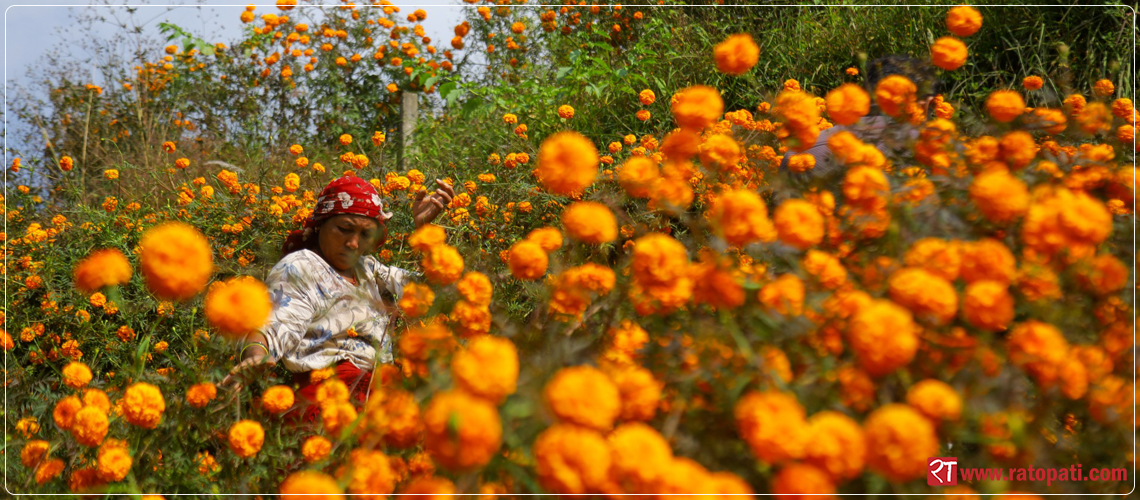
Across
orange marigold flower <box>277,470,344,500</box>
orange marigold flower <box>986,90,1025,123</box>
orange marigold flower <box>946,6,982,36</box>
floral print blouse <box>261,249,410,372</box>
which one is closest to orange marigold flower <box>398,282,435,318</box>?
orange marigold flower <box>277,470,344,500</box>

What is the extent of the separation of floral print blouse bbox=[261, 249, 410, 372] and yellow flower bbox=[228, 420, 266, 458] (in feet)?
3.50

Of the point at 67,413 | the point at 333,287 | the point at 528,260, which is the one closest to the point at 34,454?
the point at 67,413

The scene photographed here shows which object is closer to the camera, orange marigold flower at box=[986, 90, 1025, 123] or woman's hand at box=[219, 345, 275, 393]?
orange marigold flower at box=[986, 90, 1025, 123]

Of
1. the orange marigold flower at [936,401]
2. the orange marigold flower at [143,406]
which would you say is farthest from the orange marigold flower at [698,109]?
the orange marigold flower at [143,406]

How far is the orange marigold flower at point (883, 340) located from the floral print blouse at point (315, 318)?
1850mm

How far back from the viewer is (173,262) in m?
1.13

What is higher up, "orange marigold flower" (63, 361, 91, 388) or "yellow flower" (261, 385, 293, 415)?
"yellow flower" (261, 385, 293, 415)

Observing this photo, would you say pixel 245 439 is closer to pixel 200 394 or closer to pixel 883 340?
pixel 200 394

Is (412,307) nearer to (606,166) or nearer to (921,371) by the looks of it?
(921,371)

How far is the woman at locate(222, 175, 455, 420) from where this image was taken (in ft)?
8.18

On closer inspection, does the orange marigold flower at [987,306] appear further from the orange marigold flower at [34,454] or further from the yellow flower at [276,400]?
the orange marigold flower at [34,454]

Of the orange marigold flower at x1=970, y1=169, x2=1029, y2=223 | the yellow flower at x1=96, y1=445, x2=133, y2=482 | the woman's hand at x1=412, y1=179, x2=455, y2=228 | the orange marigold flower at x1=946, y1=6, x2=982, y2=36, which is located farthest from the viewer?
the woman's hand at x1=412, y1=179, x2=455, y2=228

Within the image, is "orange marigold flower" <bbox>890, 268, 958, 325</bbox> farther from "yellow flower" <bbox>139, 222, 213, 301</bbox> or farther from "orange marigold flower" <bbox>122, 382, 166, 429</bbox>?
"orange marigold flower" <bbox>122, 382, 166, 429</bbox>

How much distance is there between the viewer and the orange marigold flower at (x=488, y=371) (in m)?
0.88
